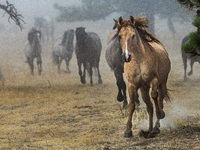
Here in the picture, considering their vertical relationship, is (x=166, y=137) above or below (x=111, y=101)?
above

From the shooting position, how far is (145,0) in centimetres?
1777

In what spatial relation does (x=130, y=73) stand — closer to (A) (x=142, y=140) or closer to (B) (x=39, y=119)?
(A) (x=142, y=140)

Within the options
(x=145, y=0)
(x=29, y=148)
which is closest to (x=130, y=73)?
(x=29, y=148)

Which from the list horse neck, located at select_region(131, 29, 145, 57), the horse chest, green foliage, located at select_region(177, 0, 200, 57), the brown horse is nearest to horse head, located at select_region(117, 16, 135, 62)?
the brown horse

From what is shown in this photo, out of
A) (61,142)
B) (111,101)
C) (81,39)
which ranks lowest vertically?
(111,101)

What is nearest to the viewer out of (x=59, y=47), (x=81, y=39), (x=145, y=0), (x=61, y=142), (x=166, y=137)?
(x=166, y=137)

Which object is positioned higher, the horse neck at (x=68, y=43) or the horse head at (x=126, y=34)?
the horse head at (x=126, y=34)

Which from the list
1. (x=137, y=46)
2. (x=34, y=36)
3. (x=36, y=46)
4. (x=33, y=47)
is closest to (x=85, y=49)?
(x=34, y=36)

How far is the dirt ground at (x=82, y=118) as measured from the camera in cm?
429

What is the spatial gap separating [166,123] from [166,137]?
0.88 m

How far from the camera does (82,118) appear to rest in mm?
6223

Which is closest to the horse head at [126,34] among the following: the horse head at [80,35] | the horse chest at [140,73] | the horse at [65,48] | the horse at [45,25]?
the horse chest at [140,73]

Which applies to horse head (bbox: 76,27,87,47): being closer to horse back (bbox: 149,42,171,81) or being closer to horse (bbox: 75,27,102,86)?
horse (bbox: 75,27,102,86)

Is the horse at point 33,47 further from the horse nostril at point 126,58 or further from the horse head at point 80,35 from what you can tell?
the horse nostril at point 126,58
